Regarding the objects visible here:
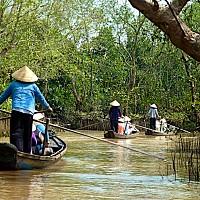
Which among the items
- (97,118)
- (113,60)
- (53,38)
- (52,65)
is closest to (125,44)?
(113,60)

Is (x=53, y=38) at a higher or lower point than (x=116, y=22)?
lower

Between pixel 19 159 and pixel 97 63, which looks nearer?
pixel 19 159

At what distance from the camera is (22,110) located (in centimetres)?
961

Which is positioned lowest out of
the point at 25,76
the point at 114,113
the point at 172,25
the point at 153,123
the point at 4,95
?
the point at 153,123

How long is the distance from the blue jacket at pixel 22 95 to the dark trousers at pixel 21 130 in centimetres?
13

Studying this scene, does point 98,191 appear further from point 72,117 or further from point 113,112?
point 72,117

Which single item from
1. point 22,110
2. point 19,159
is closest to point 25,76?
point 22,110

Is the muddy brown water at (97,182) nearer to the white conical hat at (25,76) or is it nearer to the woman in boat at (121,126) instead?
the white conical hat at (25,76)

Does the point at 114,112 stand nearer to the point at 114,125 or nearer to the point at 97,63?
the point at 114,125

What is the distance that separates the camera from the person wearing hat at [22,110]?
9.54 metres

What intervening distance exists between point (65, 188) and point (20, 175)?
1.41 meters

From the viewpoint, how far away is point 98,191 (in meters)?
7.80

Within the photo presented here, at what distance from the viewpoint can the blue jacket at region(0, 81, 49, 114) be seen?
9633mm

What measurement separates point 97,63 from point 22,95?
28.2 meters
